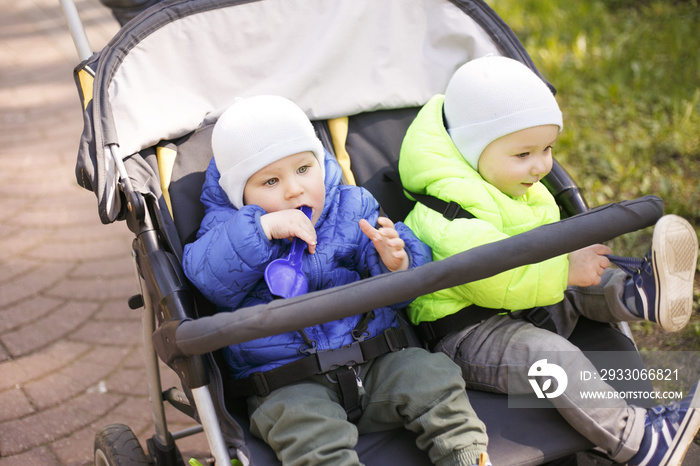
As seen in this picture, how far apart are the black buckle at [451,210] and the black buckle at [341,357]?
0.43 meters

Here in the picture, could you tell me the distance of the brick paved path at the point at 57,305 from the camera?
255 centimetres

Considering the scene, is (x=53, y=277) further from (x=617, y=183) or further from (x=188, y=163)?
(x=617, y=183)

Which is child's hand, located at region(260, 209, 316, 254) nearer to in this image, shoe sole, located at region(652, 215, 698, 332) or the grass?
shoe sole, located at region(652, 215, 698, 332)

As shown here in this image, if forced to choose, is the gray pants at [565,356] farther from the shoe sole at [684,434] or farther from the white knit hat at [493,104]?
the white knit hat at [493,104]

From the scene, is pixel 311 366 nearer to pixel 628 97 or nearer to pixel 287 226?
pixel 287 226

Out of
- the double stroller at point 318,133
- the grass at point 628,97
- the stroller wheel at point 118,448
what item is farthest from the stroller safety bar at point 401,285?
the grass at point 628,97

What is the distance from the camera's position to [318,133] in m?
2.24

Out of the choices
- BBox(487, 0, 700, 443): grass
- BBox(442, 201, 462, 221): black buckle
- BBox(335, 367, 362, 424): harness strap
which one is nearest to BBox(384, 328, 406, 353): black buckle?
BBox(335, 367, 362, 424): harness strap

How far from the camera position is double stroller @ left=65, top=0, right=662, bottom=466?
1.35 m

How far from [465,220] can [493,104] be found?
34 cm

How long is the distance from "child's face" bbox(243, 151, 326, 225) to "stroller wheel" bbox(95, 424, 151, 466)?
83cm

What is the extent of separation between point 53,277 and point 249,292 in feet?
6.11

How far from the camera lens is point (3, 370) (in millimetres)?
2750

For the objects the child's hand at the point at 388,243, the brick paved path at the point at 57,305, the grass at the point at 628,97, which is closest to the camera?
the child's hand at the point at 388,243
